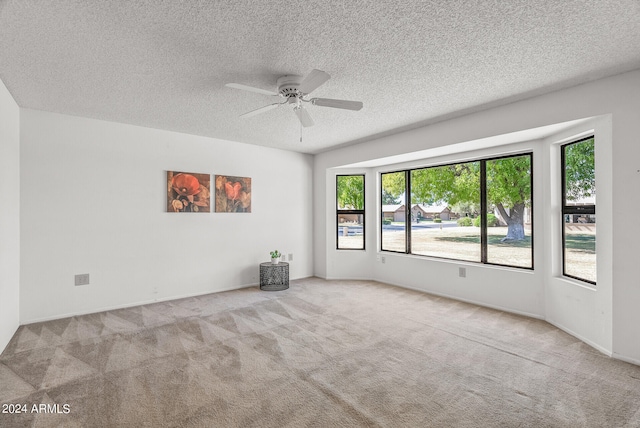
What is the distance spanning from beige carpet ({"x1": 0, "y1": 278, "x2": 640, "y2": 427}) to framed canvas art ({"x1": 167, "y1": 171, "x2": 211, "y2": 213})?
5.58ft

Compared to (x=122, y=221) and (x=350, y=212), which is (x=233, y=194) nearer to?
(x=122, y=221)

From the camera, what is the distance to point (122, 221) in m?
4.48

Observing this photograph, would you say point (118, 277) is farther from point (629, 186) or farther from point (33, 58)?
point (629, 186)

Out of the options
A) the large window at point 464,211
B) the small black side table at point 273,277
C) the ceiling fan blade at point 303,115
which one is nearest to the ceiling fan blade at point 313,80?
the ceiling fan blade at point 303,115

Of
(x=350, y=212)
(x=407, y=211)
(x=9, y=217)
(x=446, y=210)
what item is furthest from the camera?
(x=350, y=212)

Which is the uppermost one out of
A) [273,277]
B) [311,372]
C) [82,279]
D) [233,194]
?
[233,194]

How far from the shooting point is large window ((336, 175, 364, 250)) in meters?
6.45

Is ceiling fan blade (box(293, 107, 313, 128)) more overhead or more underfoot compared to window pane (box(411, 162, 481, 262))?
more overhead

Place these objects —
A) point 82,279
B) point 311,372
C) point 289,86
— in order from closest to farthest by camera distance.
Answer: point 311,372
point 289,86
point 82,279

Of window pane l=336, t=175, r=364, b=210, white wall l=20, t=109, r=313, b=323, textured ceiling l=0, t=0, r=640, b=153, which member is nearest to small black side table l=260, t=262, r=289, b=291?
white wall l=20, t=109, r=313, b=323

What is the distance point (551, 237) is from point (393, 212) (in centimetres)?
272

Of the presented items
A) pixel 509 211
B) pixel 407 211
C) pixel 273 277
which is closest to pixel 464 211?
pixel 509 211

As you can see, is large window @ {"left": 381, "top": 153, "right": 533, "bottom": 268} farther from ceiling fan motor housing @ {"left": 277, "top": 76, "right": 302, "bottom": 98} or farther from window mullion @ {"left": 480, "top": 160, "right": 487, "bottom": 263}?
A: ceiling fan motor housing @ {"left": 277, "top": 76, "right": 302, "bottom": 98}

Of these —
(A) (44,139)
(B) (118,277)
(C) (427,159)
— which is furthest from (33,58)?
(C) (427,159)
